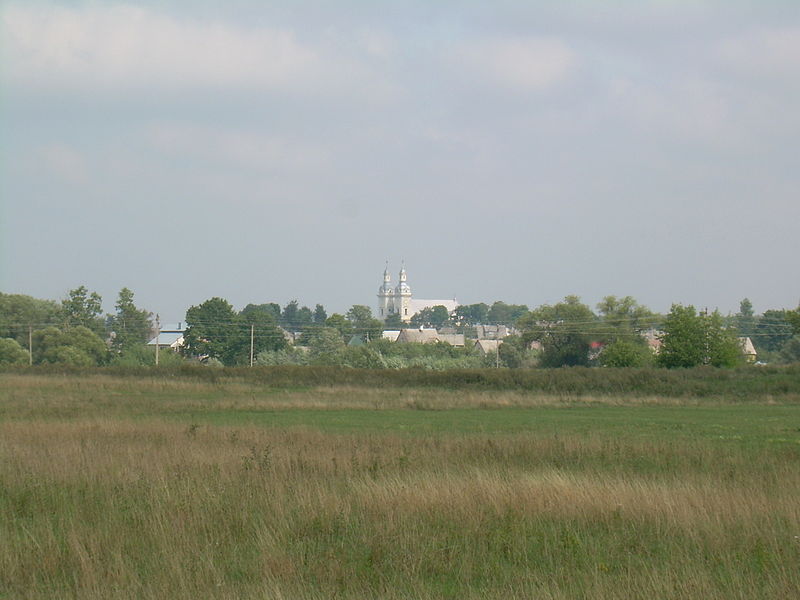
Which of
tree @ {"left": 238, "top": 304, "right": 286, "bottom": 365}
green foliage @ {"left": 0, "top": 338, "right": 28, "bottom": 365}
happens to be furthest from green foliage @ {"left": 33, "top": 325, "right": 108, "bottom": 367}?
tree @ {"left": 238, "top": 304, "right": 286, "bottom": 365}

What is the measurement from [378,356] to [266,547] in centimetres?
9108

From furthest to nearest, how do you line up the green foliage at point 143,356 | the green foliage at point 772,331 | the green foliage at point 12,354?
the green foliage at point 772,331, the green foliage at point 143,356, the green foliage at point 12,354

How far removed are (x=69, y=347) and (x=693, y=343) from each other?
70.1 m

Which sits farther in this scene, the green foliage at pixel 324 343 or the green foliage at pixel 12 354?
the green foliage at pixel 324 343

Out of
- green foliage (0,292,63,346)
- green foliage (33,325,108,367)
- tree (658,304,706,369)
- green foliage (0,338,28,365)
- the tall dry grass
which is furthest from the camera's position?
green foliage (0,292,63,346)

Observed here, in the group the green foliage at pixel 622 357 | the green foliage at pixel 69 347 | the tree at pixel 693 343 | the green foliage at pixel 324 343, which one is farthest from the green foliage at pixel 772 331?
the green foliage at pixel 69 347

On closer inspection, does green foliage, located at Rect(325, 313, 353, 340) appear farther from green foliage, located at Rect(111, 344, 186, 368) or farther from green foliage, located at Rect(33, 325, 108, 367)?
green foliage, located at Rect(33, 325, 108, 367)

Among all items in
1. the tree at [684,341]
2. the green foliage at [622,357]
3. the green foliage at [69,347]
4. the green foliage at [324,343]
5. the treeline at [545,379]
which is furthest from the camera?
the green foliage at [324,343]

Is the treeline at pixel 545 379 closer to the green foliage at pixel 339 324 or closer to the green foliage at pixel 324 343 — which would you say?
the green foliage at pixel 324 343

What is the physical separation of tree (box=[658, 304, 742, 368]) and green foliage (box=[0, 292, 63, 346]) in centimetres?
8624

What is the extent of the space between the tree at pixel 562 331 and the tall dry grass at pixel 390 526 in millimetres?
109111

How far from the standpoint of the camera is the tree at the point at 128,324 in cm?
12950

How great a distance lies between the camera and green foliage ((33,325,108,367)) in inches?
4156

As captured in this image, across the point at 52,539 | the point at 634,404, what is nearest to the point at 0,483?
the point at 52,539
